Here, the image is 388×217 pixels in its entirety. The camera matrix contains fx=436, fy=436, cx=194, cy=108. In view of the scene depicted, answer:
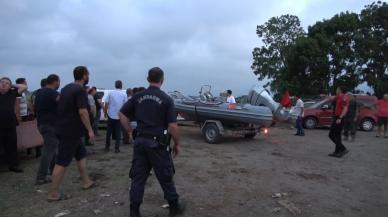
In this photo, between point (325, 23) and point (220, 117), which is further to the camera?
point (325, 23)

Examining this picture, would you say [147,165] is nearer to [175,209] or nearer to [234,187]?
[175,209]

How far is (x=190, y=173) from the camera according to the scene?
7977 millimetres

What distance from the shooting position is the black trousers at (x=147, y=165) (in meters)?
5.12

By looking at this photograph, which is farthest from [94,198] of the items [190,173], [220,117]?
[220,117]

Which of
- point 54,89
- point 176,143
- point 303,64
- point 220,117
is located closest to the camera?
point 176,143

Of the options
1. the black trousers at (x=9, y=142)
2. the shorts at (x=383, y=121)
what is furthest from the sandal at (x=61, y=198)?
the shorts at (x=383, y=121)

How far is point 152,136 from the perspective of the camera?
5.11m

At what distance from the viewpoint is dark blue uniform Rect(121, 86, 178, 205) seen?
5113 millimetres

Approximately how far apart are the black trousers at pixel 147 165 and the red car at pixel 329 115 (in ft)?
49.9

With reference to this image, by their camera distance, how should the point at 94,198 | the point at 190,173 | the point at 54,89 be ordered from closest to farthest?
the point at 94,198 → the point at 54,89 → the point at 190,173

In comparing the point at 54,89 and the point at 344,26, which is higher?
the point at 344,26

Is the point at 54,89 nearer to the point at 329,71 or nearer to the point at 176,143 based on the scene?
the point at 176,143

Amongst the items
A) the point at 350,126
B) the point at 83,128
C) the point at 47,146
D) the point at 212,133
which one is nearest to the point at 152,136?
the point at 83,128

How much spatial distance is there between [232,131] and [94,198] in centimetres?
747
